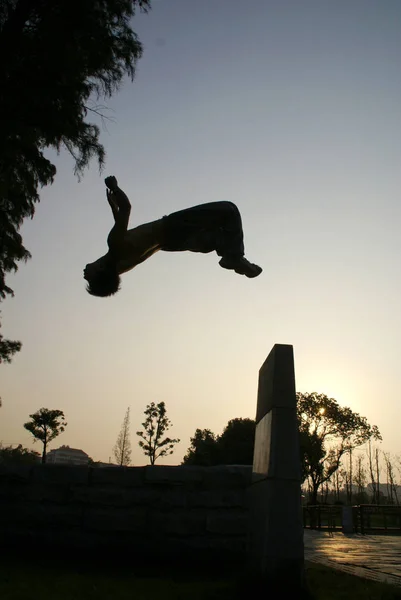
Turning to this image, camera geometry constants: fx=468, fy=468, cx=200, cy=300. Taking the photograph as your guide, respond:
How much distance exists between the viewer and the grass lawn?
11.7 feet

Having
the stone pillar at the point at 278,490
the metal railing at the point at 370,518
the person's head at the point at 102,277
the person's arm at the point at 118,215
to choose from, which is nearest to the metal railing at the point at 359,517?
the metal railing at the point at 370,518

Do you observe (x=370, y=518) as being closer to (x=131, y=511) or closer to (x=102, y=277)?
(x=131, y=511)

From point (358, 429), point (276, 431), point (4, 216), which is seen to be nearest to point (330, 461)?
point (358, 429)

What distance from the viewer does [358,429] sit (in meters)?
44.4

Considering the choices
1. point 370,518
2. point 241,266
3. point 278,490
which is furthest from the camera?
point 370,518

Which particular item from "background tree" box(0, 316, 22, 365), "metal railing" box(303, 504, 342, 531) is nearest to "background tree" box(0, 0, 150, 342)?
"background tree" box(0, 316, 22, 365)

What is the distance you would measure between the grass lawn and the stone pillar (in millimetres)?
323

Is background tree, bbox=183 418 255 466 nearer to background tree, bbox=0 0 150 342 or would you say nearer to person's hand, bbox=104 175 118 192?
background tree, bbox=0 0 150 342

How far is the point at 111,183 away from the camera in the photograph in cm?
426

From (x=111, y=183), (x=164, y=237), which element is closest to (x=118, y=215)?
(x=111, y=183)

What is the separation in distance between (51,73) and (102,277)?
6.27 m

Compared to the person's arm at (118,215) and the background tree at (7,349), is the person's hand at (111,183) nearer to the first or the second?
the person's arm at (118,215)

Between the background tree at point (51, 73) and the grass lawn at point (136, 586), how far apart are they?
6.81 m

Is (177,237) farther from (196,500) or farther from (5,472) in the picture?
(5,472)
